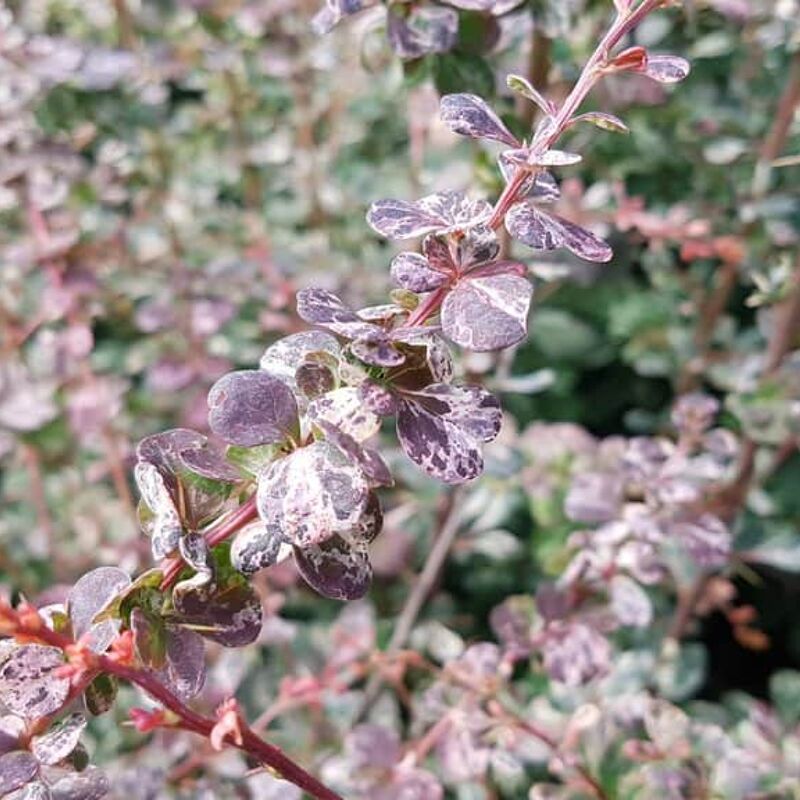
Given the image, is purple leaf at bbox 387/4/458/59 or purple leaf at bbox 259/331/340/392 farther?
purple leaf at bbox 387/4/458/59

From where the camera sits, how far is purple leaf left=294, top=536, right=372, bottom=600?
58 centimetres

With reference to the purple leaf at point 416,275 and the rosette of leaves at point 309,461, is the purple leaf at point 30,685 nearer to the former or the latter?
the rosette of leaves at point 309,461

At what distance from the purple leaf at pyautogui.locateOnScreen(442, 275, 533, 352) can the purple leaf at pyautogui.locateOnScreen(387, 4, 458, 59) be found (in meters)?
0.39

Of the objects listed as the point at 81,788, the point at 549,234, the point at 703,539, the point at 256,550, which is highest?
the point at 549,234

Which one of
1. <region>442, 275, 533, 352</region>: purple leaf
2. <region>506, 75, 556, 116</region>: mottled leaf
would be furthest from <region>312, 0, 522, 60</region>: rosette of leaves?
<region>442, 275, 533, 352</region>: purple leaf

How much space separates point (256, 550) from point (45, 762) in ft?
0.49

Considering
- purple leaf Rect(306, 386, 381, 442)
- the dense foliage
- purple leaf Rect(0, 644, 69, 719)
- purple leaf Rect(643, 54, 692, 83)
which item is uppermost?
purple leaf Rect(643, 54, 692, 83)

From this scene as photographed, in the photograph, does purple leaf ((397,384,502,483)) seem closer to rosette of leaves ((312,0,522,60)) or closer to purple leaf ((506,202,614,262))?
purple leaf ((506,202,614,262))

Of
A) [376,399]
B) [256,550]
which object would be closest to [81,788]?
[256,550]

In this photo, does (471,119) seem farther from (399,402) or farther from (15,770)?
(15,770)

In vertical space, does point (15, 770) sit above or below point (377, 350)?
below

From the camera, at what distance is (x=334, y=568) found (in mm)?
583

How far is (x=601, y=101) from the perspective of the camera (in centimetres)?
137

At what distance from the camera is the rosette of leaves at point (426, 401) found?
0.54 m
